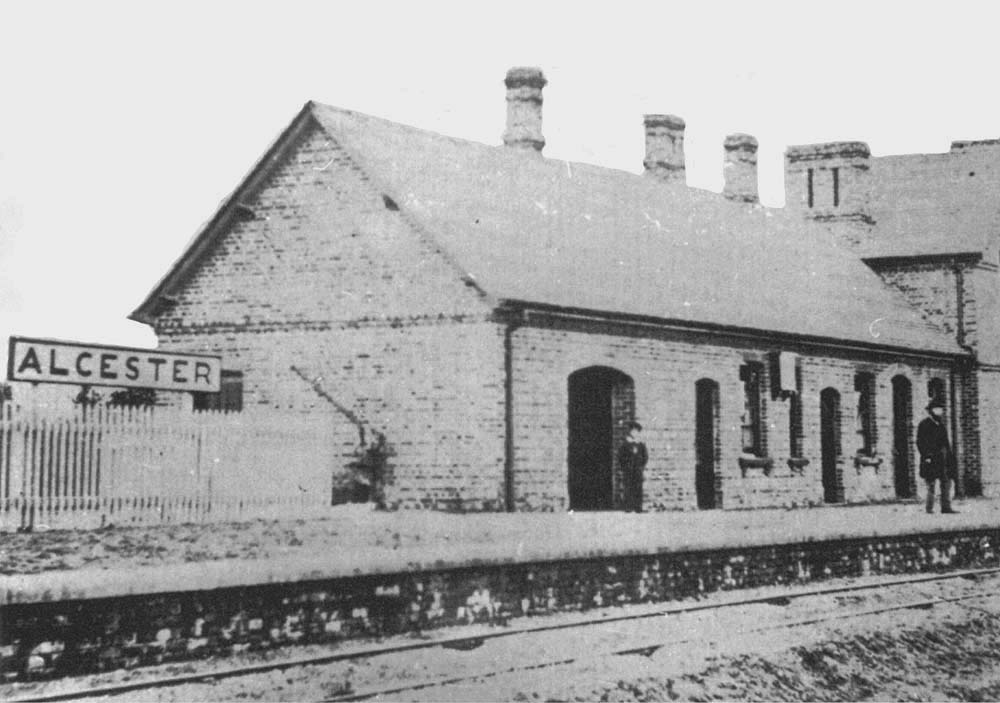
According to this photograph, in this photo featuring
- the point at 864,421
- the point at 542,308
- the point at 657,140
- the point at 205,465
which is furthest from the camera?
the point at 657,140

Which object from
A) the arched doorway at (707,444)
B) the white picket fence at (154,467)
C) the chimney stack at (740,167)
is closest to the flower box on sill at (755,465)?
the arched doorway at (707,444)

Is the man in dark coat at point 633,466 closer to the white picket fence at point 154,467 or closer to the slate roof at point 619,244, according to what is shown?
the slate roof at point 619,244

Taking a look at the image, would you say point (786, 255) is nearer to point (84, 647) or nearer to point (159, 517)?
point (159, 517)

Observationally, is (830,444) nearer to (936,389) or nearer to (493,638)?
(936,389)

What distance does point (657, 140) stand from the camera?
105 ft

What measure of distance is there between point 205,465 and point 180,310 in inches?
206

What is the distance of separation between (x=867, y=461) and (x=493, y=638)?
18.2 metres

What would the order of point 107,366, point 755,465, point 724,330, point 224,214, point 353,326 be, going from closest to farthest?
point 107,366
point 353,326
point 224,214
point 724,330
point 755,465

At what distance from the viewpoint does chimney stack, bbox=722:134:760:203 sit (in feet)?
110

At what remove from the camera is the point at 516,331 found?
19.4m

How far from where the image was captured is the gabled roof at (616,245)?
20531 mm

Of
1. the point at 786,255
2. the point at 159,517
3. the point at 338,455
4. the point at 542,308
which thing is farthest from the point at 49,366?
the point at 786,255

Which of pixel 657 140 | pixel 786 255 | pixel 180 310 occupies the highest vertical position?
pixel 657 140

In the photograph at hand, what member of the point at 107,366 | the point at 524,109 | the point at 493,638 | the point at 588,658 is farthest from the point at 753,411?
the point at 588,658
